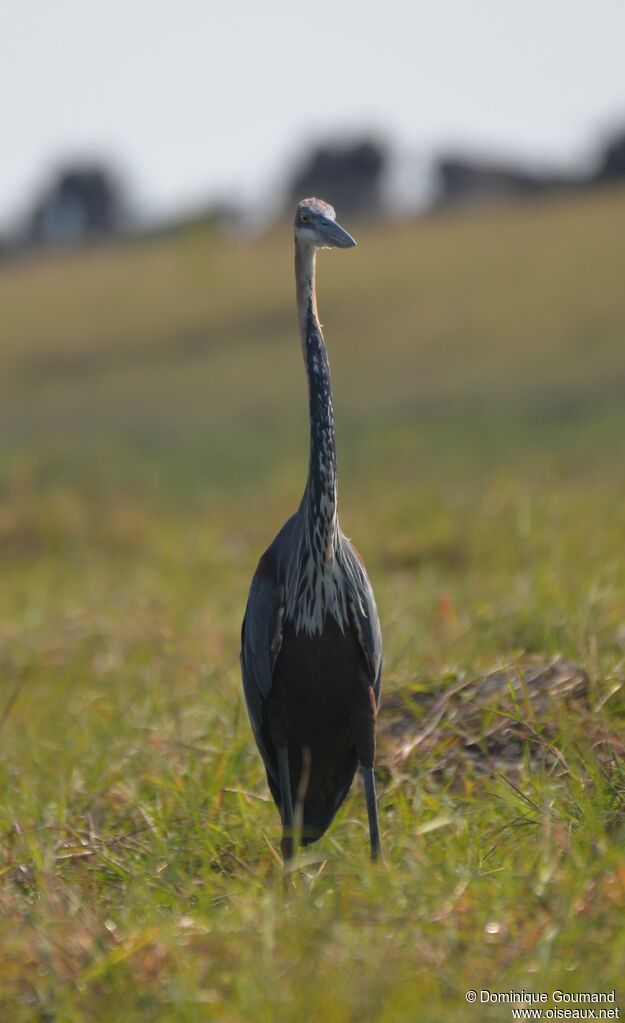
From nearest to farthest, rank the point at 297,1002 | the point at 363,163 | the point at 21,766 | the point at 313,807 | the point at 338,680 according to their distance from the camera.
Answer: the point at 297,1002 < the point at 338,680 < the point at 313,807 < the point at 21,766 < the point at 363,163

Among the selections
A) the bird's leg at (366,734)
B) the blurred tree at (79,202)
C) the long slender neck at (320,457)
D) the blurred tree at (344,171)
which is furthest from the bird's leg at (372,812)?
the blurred tree at (79,202)

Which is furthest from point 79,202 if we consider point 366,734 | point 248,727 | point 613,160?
point 366,734

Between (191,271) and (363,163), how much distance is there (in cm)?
2486

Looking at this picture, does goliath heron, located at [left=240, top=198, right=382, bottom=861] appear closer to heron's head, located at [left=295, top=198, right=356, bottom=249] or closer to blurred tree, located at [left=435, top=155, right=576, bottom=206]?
heron's head, located at [left=295, top=198, right=356, bottom=249]

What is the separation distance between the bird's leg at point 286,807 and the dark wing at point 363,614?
286mm

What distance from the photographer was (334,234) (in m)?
3.46

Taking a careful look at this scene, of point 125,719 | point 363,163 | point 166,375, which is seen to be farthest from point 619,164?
point 125,719

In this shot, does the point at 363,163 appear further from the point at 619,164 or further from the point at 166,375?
the point at 166,375

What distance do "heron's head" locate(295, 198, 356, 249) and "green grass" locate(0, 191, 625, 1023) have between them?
4.35ft

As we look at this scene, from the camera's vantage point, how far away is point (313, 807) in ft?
11.7

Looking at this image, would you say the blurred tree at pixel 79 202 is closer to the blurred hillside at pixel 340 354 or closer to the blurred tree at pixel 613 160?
the blurred hillside at pixel 340 354

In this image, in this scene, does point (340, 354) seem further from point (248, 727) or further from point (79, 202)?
point (79, 202)

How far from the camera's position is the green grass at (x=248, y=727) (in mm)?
2445

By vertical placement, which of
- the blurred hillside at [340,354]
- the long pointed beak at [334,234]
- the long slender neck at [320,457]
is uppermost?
the long pointed beak at [334,234]
